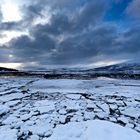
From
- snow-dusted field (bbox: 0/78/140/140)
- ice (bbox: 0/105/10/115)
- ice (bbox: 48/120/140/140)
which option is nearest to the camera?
ice (bbox: 48/120/140/140)

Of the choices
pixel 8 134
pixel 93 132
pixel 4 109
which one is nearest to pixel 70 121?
pixel 93 132

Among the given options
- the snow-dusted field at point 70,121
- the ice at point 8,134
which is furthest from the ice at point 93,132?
the ice at point 8,134

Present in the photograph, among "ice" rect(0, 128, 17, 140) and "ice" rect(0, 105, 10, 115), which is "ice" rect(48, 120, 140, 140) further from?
"ice" rect(0, 105, 10, 115)

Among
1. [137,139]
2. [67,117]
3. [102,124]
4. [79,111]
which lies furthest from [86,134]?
[79,111]

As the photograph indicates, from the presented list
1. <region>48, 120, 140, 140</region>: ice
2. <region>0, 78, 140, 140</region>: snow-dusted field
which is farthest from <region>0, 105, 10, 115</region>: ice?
<region>48, 120, 140, 140</region>: ice

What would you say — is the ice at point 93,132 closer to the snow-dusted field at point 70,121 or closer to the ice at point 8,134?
the snow-dusted field at point 70,121

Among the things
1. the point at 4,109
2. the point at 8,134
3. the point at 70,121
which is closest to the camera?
the point at 8,134

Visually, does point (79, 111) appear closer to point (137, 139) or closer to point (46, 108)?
point (46, 108)

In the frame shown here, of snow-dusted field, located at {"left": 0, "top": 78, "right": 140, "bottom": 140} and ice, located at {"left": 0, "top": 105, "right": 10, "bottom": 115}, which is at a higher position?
ice, located at {"left": 0, "top": 105, "right": 10, "bottom": 115}

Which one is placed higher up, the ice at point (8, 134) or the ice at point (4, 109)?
the ice at point (4, 109)

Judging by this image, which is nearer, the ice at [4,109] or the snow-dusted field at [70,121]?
the snow-dusted field at [70,121]

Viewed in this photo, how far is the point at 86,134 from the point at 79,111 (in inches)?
81.2

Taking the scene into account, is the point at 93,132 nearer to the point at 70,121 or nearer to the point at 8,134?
the point at 70,121

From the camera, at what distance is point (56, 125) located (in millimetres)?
5293
